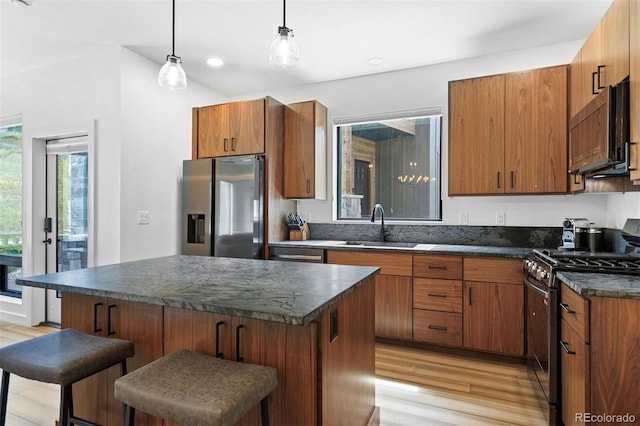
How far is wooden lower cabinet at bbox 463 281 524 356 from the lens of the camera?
2809 millimetres

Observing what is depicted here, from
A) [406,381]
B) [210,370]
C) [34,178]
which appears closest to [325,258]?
[406,381]

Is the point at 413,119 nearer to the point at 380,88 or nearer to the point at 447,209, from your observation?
the point at 380,88

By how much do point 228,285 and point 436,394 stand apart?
66.8 inches

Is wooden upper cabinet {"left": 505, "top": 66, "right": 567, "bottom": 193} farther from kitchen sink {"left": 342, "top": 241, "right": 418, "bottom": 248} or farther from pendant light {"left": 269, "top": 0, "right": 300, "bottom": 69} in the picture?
pendant light {"left": 269, "top": 0, "right": 300, "bottom": 69}

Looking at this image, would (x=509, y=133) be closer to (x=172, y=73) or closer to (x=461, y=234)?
(x=461, y=234)

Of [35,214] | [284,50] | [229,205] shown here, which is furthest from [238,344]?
[35,214]

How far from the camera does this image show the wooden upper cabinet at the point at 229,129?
375 centimetres

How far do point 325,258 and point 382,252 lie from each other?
1.82 ft

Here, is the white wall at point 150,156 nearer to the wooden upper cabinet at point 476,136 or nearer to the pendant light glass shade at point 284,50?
the pendant light glass shade at point 284,50

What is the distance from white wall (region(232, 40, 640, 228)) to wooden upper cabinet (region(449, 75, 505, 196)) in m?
0.39

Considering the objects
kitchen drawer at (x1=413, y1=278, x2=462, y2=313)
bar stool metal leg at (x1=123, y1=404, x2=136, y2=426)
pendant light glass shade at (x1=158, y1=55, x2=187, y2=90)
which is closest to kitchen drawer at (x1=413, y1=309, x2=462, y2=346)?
kitchen drawer at (x1=413, y1=278, x2=462, y2=313)

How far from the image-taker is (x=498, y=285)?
2.86 m

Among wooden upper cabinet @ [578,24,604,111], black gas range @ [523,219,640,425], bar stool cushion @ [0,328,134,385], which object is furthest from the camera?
A: wooden upper cabinet @ [578,24,604,111]

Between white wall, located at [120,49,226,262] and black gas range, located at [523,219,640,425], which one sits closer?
black gas range, located at [523,219,640,425]
